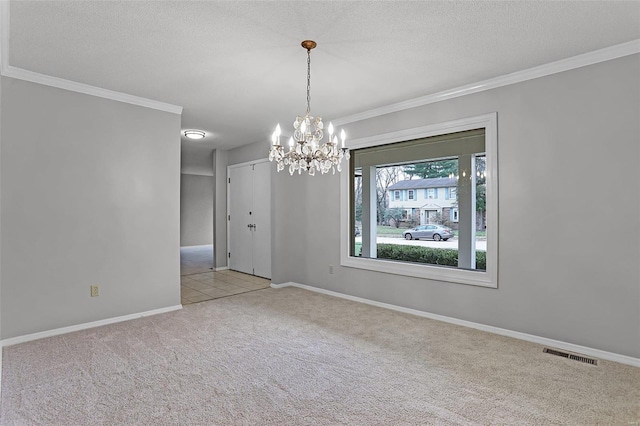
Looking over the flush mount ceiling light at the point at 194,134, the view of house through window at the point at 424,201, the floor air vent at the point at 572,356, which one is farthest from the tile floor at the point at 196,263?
the floor air vent at the point at 572,356

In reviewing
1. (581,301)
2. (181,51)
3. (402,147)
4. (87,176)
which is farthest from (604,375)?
(87,176)

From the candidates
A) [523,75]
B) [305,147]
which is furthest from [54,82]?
[523,75]

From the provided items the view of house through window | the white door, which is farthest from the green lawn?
the white door

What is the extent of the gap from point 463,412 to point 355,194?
3.18 m

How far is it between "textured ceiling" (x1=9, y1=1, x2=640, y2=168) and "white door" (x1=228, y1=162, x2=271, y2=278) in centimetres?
264

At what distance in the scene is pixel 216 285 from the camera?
18.9 ft

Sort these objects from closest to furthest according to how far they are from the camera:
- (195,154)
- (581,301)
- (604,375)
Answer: (604,375) < (581,301) < (195,154)

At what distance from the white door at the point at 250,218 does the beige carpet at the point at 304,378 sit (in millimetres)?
2773

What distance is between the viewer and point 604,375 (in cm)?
256

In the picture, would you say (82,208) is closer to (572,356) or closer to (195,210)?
(572,356)

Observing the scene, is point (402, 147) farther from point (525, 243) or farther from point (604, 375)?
point (604, 375)

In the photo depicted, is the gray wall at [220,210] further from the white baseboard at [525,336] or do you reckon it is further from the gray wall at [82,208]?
the white baseboard at [525,336]

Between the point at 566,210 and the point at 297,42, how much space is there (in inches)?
107

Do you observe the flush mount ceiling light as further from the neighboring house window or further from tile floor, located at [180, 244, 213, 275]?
the neighboring house window
